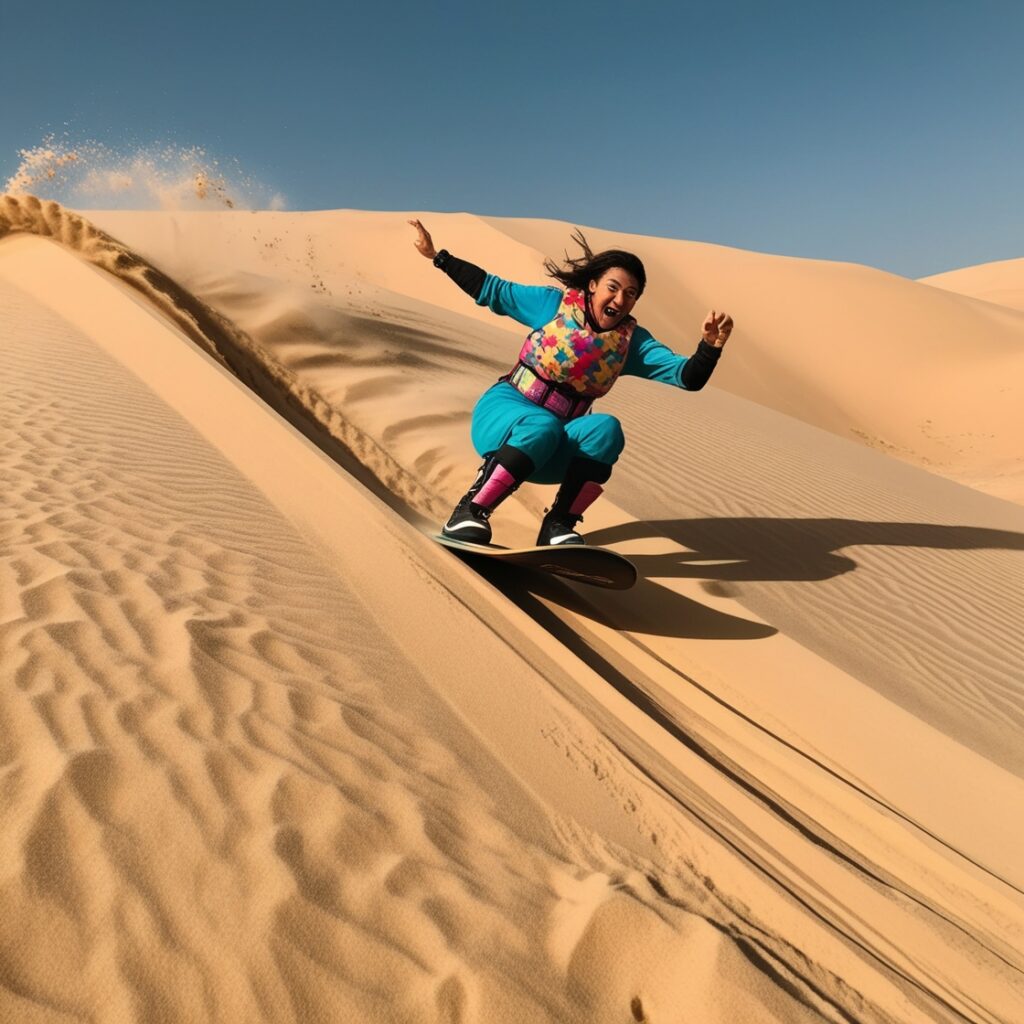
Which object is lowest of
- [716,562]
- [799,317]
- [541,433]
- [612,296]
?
[716,562]

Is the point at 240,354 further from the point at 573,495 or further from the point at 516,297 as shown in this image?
the point at 573,495

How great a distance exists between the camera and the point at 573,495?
4438mm

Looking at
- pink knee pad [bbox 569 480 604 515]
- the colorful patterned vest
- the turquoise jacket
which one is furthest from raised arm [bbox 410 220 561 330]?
pink knee pad [bbox 569 480 604 515]

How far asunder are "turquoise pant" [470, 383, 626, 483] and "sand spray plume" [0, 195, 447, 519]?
1662mm

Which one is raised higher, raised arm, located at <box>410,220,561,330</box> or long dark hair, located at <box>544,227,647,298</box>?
long dark hair, located at <box>544,227,647,298</box>

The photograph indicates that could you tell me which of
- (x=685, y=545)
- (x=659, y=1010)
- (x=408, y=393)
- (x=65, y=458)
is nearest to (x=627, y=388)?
(x=408, y=393)

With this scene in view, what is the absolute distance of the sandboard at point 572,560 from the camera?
382 cm

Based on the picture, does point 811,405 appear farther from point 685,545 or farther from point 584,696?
point 584,696

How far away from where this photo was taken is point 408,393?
826 cm

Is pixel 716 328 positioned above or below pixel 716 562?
above

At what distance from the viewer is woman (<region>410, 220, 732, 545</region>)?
165 inches

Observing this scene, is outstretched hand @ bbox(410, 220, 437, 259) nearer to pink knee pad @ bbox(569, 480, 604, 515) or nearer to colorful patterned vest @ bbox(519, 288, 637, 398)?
colorful patterned vest @ bbox(519, 288, 637, 398)

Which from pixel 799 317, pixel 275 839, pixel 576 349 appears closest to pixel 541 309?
pixel 576 349

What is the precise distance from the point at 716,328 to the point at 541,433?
982 mm
